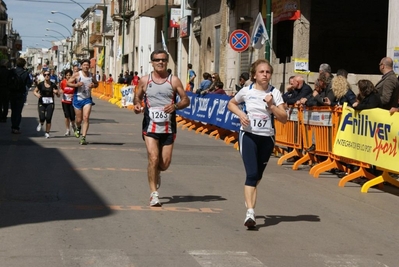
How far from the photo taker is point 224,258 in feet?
24.9

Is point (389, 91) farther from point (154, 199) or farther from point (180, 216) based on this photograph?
point (180, 216)

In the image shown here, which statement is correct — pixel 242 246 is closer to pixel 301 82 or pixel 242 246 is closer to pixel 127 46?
pixel 301 82

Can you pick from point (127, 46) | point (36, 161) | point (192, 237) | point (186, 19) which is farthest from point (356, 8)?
point (127, 46)

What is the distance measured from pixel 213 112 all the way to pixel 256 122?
14.0 metres

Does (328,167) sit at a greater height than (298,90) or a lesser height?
lesser

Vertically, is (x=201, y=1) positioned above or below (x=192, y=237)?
above

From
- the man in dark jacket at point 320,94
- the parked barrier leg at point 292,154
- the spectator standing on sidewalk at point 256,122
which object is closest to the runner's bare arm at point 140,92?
the spectator standing on sidewalk at point 256,122

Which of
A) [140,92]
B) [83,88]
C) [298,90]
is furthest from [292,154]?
[140,92]

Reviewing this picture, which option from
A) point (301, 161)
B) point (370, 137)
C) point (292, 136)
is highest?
point (370, 137)

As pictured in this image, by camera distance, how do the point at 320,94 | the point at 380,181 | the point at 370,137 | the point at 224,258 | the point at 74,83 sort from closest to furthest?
1. the point at 224,258
2. the point at 380,181
3. the point at 370,137
4. the point at 320,94
5. the point at 74,83

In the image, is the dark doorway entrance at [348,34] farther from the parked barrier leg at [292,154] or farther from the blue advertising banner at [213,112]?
the parked barrier leg at [292,154]

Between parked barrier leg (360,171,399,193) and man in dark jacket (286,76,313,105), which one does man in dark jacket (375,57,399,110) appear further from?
man in dark jacket (286,76,313,105)

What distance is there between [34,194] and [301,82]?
766 centimetres

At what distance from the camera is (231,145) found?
→ 2098 centimetres
